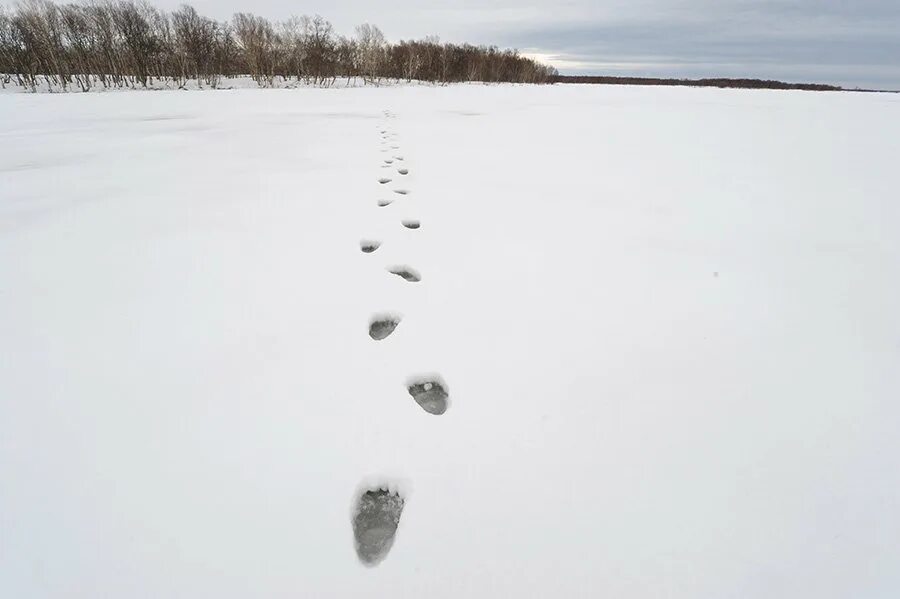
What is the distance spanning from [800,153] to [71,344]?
22.2ft

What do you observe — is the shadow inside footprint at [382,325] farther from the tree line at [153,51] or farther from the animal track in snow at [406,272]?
the tree line at [153,51]

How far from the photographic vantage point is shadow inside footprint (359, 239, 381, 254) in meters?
2.38

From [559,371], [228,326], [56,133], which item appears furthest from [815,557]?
[56,133]

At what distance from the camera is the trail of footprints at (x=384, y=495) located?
0.97 metres

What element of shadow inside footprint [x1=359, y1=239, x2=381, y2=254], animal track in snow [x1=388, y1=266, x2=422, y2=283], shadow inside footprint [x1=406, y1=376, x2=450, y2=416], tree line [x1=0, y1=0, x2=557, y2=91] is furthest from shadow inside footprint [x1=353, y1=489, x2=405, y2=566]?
tree line [x1=0, y1=0, x2=557, y2=91]

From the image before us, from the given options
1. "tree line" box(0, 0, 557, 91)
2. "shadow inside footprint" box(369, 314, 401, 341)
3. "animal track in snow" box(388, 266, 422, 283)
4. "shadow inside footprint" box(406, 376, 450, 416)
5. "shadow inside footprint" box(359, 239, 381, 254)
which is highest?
"tree line" box(0, 0, 557, 91)

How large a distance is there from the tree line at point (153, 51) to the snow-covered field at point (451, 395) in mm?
25407

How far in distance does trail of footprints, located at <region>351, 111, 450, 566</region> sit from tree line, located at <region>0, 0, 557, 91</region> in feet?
86.1

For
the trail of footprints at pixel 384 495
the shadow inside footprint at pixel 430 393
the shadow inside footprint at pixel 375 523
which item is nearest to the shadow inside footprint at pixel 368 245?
the trail of footprints at pixel 384 495

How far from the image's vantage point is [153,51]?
23.4 m

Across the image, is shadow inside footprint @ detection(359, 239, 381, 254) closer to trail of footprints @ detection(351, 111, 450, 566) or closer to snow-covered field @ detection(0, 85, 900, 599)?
trail of footprints @ detection(351, 111, 450, 566)

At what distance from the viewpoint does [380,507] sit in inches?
A: 41.6

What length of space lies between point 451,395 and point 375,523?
0.48 m

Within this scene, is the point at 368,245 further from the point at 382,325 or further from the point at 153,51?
the point at 153,51
